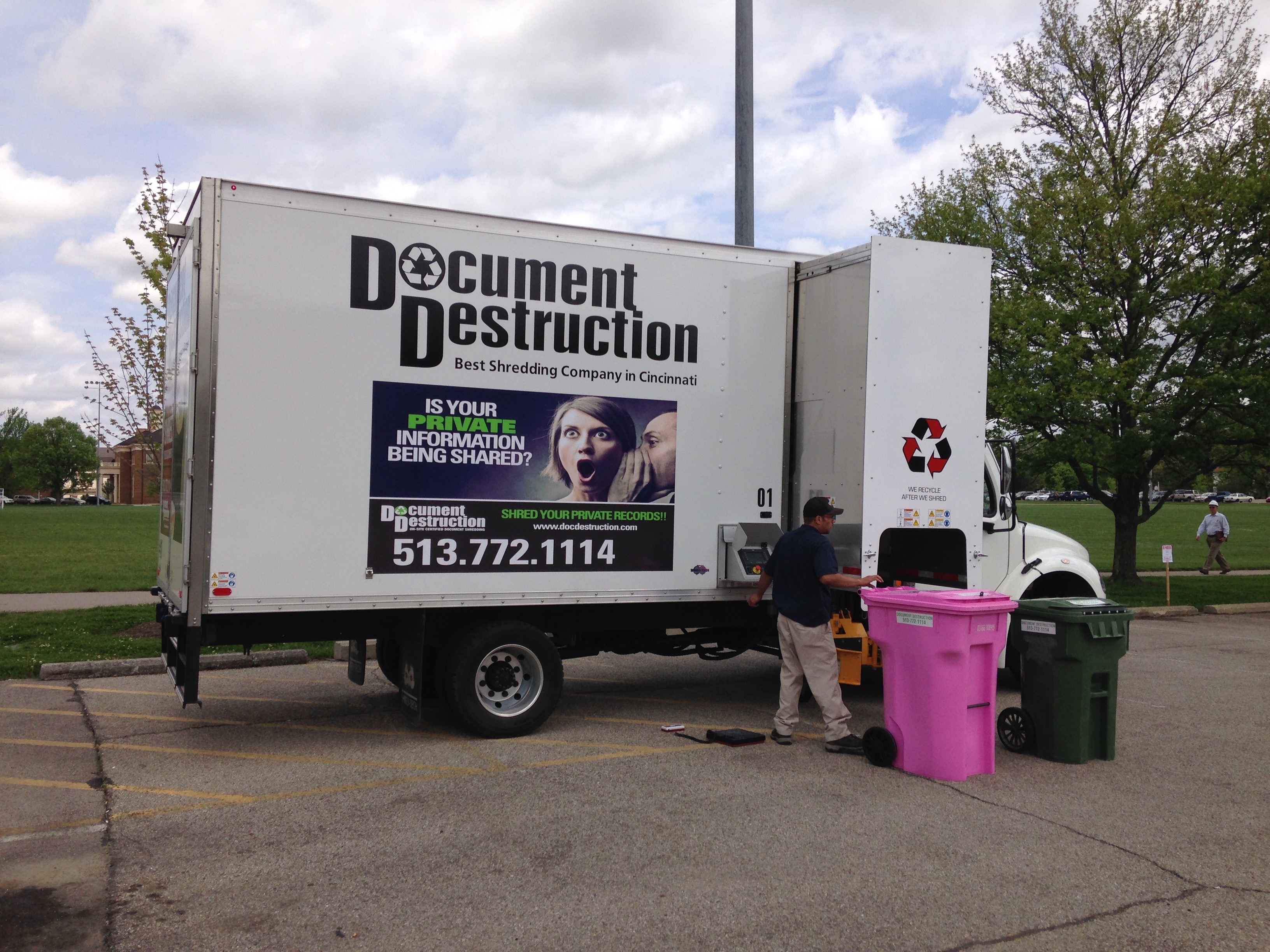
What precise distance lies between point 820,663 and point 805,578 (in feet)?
1.92

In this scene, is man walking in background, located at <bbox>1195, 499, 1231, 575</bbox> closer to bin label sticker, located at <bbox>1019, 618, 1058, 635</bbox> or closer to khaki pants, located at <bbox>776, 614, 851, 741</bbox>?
bin label sticker, located at <bbox>1019, 618, 1058, 635</bbox>

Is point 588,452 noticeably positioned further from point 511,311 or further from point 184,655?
point 184,655

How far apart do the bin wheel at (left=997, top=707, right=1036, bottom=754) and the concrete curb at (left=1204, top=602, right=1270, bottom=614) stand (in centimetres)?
1057

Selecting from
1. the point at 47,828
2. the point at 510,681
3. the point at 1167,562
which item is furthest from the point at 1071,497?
the point at 47,828

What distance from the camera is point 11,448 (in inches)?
4688

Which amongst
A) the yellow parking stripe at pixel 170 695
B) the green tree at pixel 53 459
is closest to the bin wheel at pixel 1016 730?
the yellow parking stripe at pixel 170 695

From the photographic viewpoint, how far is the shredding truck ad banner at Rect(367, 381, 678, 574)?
673cm

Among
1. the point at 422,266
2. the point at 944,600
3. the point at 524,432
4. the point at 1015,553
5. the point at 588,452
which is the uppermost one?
the point at 422,266

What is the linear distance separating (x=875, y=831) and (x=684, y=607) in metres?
2.81

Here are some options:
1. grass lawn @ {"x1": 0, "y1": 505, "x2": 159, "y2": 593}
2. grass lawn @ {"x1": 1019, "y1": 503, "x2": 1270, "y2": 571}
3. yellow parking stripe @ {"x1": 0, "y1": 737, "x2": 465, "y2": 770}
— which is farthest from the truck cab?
grass lawn @ {"x1": 0, "y1": 505, "x2": 159, "y2": 593}

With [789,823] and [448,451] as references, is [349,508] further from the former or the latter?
[789,823]

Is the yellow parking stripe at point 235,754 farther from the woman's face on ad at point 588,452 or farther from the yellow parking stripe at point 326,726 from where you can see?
the woman's face on ad at point 588,452

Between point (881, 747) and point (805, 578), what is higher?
point (805, 578)

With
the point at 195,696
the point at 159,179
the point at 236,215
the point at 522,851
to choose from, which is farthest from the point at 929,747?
the point at 159,179
